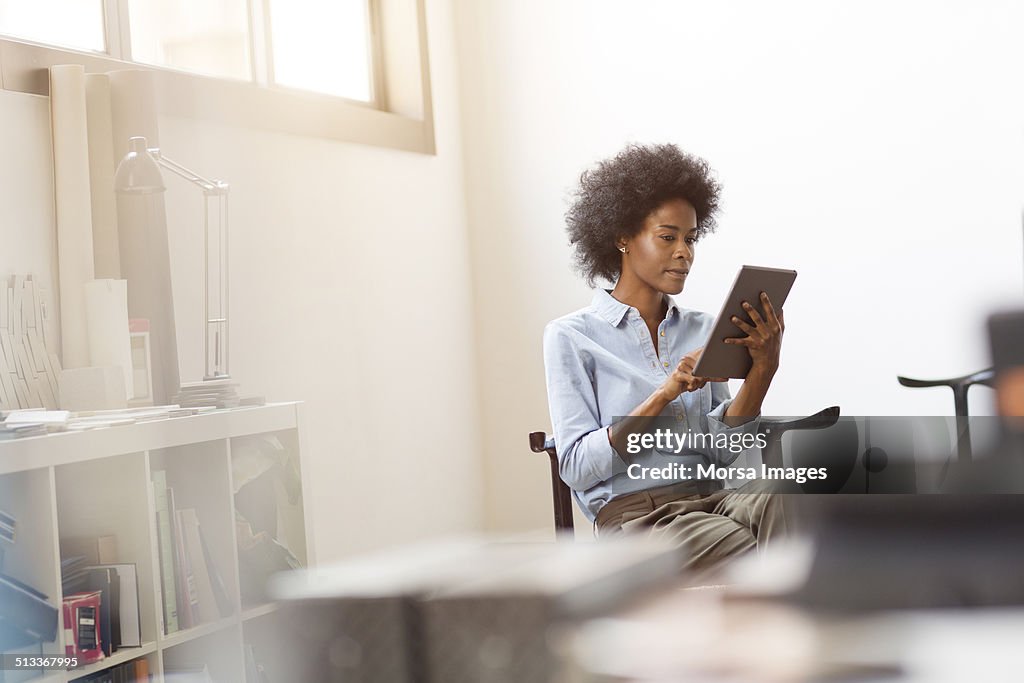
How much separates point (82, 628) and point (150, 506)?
18 centimetres

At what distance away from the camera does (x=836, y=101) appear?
1773 mm

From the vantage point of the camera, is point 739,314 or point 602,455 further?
point 739,314

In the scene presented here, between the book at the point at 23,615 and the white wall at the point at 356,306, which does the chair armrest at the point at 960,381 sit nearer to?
the white wall at the point at 356,306

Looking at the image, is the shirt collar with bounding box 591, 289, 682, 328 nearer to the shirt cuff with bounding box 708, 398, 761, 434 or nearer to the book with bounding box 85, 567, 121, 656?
the shirt cuff with bounding box 708, 398, 761, 434

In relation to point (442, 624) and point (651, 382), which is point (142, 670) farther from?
point (651, 382)

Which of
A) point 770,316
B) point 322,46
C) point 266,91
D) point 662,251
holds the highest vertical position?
point 322,46

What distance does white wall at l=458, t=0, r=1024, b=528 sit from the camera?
1.68 metres

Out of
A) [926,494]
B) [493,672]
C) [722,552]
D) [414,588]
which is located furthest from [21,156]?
[926,494]


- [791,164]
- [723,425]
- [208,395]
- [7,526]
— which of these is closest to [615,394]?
[723,425]

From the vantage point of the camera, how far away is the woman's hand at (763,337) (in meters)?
1.69

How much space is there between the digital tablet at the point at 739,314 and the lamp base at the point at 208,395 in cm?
71

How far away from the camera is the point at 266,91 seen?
185 cm

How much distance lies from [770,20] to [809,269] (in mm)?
423

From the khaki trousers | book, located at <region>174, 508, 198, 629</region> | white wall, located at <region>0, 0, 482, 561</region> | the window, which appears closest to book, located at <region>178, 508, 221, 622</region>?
book, located at <region>174, 508, 198, 629</region>
